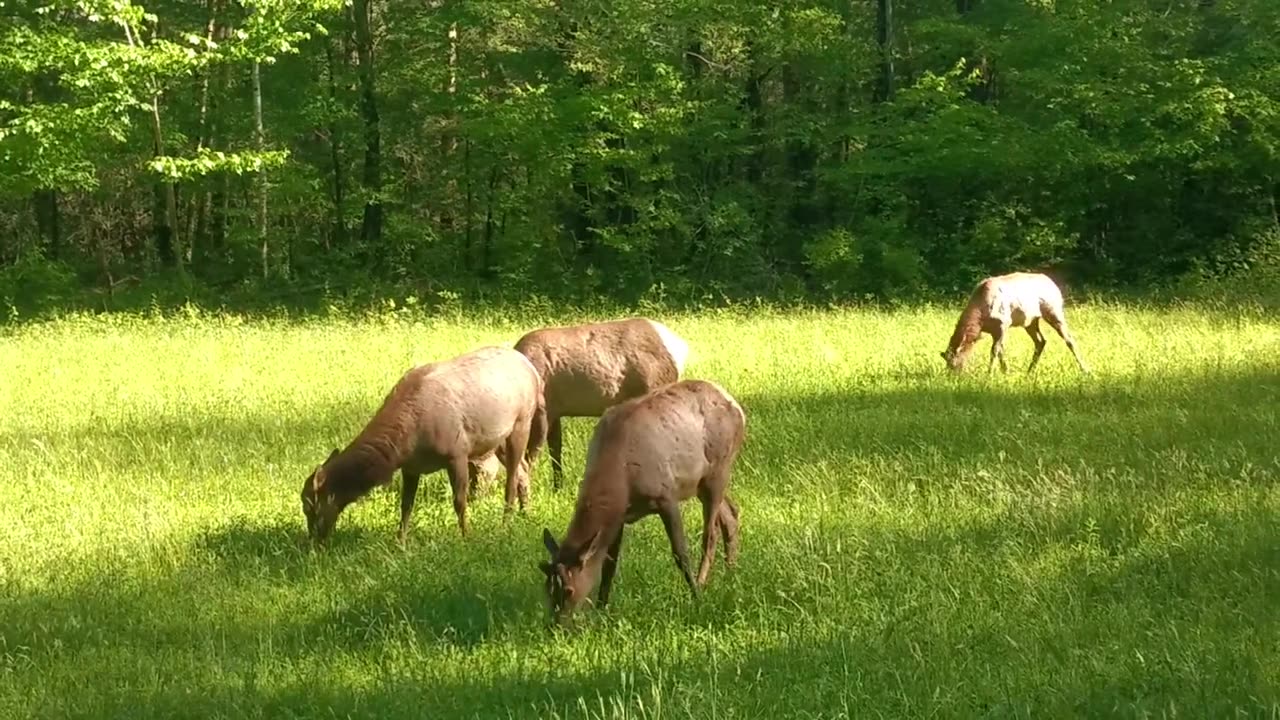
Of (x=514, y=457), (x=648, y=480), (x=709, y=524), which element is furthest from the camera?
(x=514, y=457)

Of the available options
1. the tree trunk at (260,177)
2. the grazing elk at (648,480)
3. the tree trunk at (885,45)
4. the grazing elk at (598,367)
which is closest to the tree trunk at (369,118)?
the tree trunk at (260,177)

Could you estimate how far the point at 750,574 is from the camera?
5.93 m

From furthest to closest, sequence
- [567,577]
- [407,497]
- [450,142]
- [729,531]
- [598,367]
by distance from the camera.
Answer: [450,142], [598,367], [407,497], [729,531], [567,577]

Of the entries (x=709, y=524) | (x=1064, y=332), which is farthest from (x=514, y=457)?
(x=1064, y=332)

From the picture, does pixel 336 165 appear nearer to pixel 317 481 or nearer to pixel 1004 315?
pixel 1004 315

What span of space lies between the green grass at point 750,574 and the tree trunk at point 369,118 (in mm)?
19446

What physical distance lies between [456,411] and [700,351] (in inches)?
307

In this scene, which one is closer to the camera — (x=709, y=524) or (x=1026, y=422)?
Result: (x=709, y=524)

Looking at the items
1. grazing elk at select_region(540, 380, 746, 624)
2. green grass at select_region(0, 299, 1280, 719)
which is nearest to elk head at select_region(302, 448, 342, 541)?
green grass at select_region(0, 299, 1280, 719)

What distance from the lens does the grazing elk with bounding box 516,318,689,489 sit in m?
8.54

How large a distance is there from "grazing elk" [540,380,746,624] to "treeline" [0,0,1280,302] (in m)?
17.9

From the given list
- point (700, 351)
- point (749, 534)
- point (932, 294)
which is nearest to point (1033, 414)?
point (749, 534)

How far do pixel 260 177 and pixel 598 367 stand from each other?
910 inches

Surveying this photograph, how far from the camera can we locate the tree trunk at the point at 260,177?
27266mm
